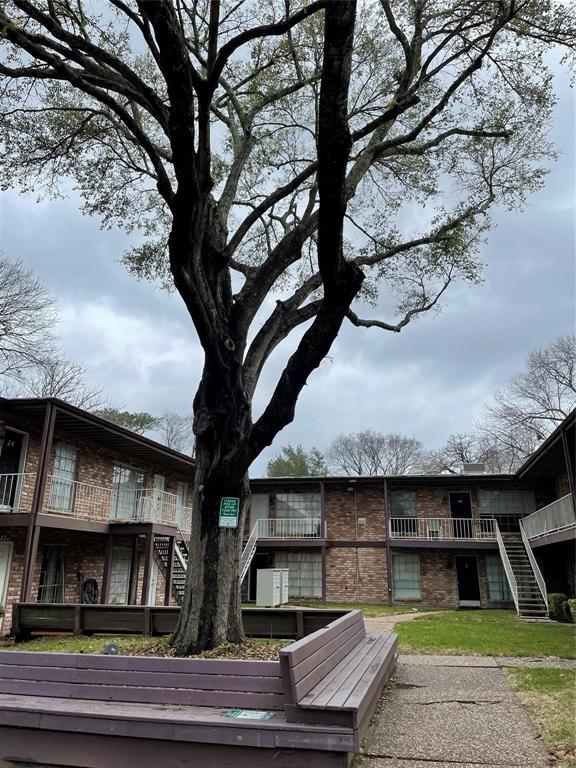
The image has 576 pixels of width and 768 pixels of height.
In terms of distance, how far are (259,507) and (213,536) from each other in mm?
17410

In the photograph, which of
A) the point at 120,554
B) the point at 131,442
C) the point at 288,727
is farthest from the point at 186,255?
the point at 120,554

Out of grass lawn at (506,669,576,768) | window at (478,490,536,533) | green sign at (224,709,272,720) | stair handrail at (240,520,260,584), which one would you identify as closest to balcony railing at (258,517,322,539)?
stair handrail at (240,520,260,584)

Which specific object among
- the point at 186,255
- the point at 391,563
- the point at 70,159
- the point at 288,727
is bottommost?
the point at 288,727

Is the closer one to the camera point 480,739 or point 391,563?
A: point 480,739

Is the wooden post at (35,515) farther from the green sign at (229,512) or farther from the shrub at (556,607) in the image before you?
the shrub at (556,607)

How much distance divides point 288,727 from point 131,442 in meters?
13.6

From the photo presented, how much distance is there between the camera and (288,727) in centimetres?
348

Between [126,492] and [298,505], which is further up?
[298,505]

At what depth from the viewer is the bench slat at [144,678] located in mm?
3855

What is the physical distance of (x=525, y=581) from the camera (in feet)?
61.9

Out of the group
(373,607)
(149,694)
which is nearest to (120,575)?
(373,607)

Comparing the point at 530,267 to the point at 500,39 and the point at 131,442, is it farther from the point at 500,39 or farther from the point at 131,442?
the point at 131,442

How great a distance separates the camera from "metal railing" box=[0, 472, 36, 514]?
12.9 metres

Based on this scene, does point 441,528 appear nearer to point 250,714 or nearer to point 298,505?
point 298,505
